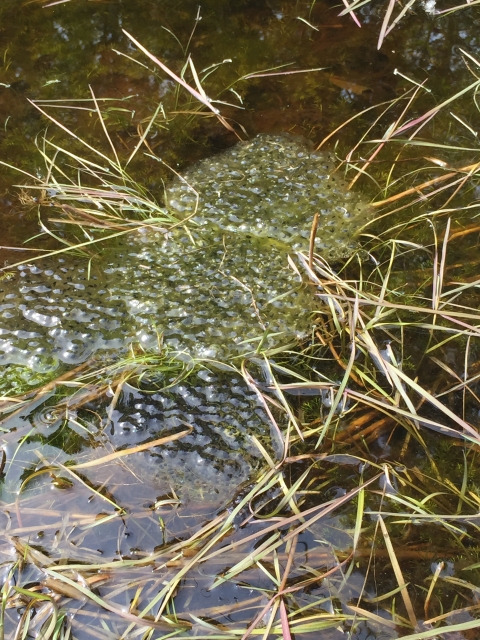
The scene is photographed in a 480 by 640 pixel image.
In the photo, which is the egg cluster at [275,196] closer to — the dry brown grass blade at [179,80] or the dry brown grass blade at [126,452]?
the dry brown grass blade at [179,80]

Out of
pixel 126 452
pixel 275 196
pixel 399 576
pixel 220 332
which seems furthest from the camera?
pixel 275 196

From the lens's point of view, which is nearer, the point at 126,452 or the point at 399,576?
the point at 399,576

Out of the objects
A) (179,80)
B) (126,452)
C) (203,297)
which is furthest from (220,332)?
(179,80)

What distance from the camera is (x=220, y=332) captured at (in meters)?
1.12

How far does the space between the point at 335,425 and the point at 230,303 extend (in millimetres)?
355

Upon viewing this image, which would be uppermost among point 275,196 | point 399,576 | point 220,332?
point 275,196

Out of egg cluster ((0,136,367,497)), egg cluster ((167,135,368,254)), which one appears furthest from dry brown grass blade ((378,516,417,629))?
egg cluster ((167,135,368,254))

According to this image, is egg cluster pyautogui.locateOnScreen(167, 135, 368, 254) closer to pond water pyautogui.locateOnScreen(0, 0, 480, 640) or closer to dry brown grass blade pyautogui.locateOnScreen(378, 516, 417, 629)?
pond water pyautogui.locateOnScreen(0, 0, 480, 640)

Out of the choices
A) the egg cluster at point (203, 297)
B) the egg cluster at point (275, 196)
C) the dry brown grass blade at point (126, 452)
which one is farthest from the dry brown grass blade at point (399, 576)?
the egg cluster at point (275, 196)

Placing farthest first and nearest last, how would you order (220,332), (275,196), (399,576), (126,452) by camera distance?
(275,196) < (220,332) < (126,452) < (399,576)

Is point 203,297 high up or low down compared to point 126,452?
up

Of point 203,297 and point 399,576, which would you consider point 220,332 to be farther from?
point 399,576

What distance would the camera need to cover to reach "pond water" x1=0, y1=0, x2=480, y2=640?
0.86m

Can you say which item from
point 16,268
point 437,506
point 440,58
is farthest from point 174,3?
point 437,506
